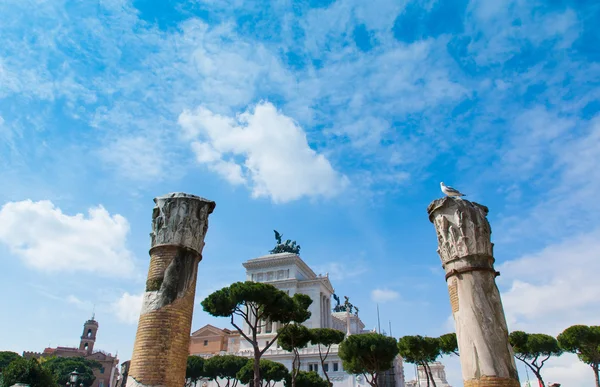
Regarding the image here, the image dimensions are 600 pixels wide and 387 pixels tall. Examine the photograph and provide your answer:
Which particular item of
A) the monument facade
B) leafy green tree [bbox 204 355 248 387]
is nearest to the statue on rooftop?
the monument facade

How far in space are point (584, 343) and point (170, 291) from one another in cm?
3539

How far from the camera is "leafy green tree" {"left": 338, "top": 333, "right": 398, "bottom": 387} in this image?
30.4m

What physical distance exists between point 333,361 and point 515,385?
37.8 metres

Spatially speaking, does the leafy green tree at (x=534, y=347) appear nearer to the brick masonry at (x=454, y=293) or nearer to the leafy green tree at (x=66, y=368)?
the brick masonry at (x=454, y=293)

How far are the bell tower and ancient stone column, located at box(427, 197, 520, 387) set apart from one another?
94.7 metres

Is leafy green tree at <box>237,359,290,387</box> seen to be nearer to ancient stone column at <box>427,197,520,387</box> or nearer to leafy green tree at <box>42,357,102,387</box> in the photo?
ancient stone column at <box>427,197,520,387</box>

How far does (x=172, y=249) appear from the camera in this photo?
10.5m

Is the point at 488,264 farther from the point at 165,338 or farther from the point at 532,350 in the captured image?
the point at 532,350

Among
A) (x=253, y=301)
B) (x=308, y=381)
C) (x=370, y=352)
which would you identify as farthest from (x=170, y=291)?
(x=308, y=381)

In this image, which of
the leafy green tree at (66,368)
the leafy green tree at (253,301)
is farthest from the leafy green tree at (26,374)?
the leafy green tree at (66,368)

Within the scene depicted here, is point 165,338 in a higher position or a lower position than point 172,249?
lower

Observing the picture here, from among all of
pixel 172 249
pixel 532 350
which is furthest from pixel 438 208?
pixel 532 350

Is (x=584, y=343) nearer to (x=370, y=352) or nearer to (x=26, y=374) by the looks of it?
(x=370, y=352)

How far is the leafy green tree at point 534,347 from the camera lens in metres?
33.7
